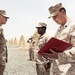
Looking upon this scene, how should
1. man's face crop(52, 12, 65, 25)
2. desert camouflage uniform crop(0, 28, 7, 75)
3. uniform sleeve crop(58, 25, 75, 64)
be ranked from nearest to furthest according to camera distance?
uniform sleeve crop(58, 25, 75, 64) → man's face crop(52, 12, 65, 25) → desert camouflage uniform crop(0, 28, 7, 75)

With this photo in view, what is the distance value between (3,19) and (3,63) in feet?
3.09

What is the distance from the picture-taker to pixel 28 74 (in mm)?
13352

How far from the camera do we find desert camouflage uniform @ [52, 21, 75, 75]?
13.7 feet

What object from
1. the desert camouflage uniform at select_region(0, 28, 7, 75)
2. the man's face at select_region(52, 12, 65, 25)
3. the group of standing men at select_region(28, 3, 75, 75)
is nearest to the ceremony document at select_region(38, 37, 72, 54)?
the group of standing men at select_region(28, 3, 75, 75)

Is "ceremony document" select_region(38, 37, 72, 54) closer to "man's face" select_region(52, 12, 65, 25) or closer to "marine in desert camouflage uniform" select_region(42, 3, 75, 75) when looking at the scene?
"marine in desert camouflage uniform" select_region(42, 3, 75, 75)

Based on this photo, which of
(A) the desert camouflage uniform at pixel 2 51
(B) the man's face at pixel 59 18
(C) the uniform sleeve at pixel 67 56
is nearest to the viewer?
(C) the uniform sleeve at pixel 67 56

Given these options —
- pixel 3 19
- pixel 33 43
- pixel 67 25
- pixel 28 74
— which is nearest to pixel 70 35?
pixel 67 25

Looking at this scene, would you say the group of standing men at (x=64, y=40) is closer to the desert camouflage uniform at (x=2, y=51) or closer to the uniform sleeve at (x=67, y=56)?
the uniform sleeve at (x=67, y=56)

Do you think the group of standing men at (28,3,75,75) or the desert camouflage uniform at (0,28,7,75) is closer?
the group of standing men at (28,3,75,75)

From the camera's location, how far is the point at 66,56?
418cm

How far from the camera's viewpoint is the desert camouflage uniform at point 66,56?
4.19 meters

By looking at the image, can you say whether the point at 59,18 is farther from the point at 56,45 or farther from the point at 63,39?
the point at 56,45

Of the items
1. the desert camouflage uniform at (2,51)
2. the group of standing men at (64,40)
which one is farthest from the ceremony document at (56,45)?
the desert camouflage uniform at (2,51)

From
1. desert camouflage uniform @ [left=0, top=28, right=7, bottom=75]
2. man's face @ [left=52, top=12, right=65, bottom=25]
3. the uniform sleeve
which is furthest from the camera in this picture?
desert camouflage uniform @ [left=0, top=28, right=7, bottom=75]
